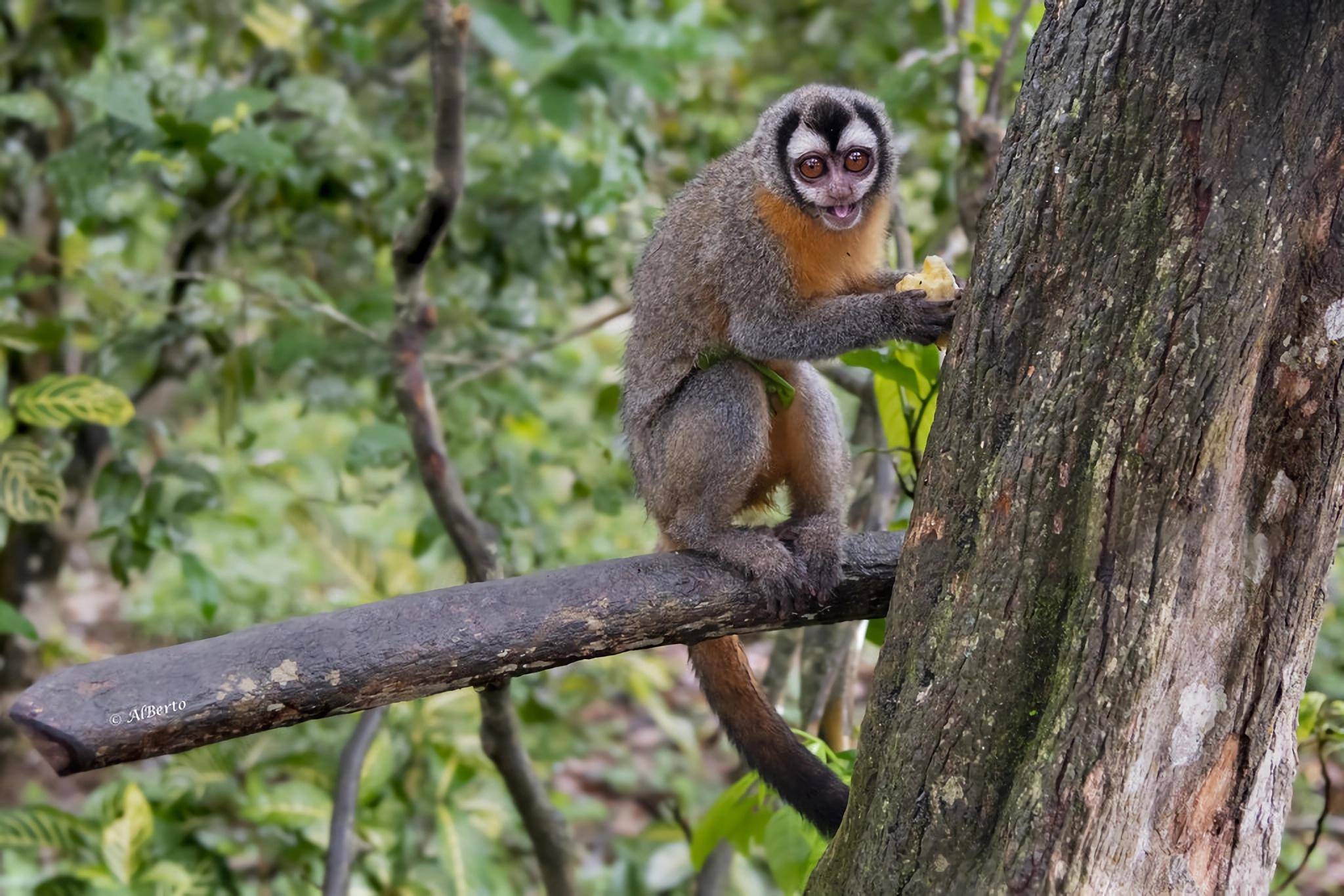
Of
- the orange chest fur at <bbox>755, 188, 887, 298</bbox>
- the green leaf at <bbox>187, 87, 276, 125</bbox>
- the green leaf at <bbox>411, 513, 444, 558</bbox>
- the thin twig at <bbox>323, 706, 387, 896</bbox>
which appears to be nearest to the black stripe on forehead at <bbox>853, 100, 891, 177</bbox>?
the orange chest fur at <bbox>755, 188, 887, 298</bbox>

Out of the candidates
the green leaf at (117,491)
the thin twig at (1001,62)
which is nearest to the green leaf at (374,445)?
the green leaf at (117,491)

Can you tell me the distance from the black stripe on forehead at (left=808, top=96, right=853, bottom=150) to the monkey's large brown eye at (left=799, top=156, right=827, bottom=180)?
0.07m

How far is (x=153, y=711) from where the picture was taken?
7.84 ft

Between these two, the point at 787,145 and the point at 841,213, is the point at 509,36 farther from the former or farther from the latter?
the point at 841,213

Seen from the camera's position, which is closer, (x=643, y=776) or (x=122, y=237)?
(x=122, y=237)

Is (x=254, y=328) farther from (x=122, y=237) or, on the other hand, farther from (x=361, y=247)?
(x=122, y=237)

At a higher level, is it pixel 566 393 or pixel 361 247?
pixel 361 247

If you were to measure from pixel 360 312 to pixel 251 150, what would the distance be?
39.4 inches

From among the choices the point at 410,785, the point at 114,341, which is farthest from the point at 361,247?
the point at 410,785

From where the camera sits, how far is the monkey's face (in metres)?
4.02

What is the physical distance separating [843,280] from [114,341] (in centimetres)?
315

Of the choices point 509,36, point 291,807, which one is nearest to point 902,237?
point 509,36

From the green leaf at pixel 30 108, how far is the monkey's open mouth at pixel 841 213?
129 inches

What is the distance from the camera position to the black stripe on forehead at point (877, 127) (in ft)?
13.5
